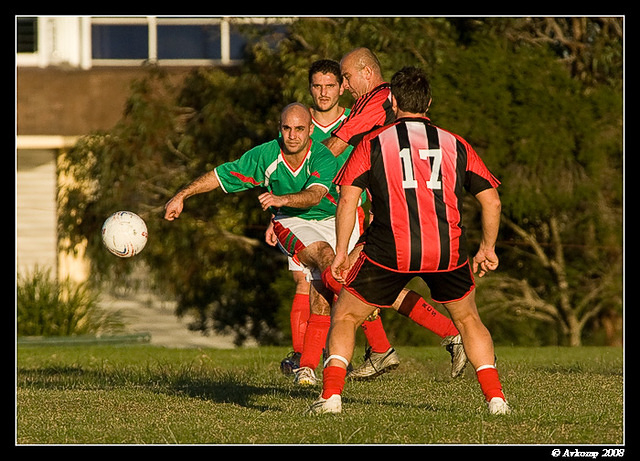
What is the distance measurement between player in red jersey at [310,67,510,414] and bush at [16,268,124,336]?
36.2 feet

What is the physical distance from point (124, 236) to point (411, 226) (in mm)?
2541

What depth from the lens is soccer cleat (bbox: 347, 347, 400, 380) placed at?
26.1ft

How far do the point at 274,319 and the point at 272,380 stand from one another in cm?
871

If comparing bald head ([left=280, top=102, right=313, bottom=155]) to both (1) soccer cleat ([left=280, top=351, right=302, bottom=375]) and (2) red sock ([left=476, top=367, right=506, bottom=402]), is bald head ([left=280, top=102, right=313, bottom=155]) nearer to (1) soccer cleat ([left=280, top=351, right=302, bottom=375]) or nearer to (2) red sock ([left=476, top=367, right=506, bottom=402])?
(1) soccer cleat ([left=280, top=351, right=302, bottom=375])

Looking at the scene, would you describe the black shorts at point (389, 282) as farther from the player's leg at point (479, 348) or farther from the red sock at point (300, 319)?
the red sock at point (300, 319)

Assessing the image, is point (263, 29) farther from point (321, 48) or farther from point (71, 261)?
point (71, 261)

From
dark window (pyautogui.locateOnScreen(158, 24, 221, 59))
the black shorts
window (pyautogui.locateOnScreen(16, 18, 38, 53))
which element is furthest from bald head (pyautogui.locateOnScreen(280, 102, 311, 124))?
window (pyautogui.locateOnScreen(16, 18, 38, 53))

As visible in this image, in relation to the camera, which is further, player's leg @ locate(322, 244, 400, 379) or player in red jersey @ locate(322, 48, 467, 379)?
player's leg @ locate(322, 244, 400, 379)

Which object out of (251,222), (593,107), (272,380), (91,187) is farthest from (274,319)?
(272,380)

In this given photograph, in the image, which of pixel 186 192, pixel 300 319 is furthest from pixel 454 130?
pixel 186 192

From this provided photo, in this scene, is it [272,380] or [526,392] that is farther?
[272,380]

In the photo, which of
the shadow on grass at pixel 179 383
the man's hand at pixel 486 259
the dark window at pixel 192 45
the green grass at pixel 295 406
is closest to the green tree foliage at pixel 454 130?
the dark window at pixel 192 45

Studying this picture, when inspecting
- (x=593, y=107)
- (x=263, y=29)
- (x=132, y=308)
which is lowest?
(x=132, y=308)

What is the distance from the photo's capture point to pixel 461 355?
7.29m
